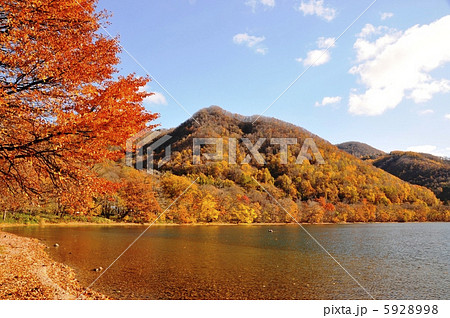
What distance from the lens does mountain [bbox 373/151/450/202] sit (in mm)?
132000

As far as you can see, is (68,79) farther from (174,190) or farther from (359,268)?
(174,190)

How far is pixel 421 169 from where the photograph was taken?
145 m

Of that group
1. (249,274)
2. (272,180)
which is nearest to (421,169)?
(272,180)

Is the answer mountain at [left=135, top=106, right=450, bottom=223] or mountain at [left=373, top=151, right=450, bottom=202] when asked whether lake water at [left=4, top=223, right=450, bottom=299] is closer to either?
mountain at [left=135, top=106, right=450, bottom=223]

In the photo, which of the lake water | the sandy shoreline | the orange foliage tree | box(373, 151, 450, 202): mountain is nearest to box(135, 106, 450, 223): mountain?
box(373, 151, 450, 202): mountain

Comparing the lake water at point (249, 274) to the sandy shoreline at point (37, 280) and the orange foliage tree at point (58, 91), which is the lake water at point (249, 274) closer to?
the sandy shoreline at point (37, 280)

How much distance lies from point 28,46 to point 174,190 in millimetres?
64090

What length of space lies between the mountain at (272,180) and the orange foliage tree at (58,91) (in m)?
61.1

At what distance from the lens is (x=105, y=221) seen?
2063 inches

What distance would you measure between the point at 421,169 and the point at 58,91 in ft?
543

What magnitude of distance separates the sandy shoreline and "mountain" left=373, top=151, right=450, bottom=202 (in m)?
144
